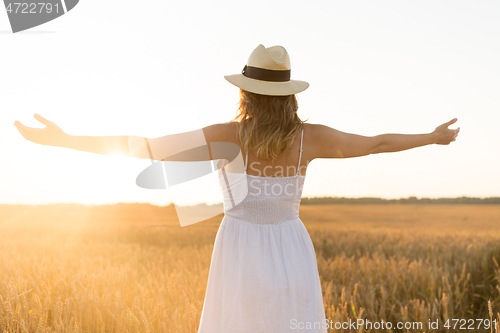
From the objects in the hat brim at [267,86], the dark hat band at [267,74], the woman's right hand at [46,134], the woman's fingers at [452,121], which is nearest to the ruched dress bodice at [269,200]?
the hat brim at [267,86]

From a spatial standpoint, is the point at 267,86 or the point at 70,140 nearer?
the point at 70,140


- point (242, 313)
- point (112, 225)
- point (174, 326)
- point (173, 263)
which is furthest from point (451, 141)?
point (112, 225)

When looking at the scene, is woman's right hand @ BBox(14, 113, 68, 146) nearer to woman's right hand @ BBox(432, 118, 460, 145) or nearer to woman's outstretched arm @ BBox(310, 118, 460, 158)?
woman's outstretched arm @ BBox(310, 118, 460, 158)

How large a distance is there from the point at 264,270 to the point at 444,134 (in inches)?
65.6

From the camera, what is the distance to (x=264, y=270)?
7.36 ft

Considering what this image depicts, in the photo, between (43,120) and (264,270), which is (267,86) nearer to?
(264,270)

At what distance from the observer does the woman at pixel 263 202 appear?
6.99 feet

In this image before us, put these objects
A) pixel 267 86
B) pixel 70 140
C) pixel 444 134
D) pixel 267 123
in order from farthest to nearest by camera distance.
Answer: pixel 444 134
pixel 267 86
pixel 267 123
pixel 70 140

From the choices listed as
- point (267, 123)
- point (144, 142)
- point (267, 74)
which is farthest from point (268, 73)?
point (144, 142)

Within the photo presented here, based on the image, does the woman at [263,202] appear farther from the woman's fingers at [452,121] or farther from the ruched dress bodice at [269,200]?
the woman's fingers at [452,121]

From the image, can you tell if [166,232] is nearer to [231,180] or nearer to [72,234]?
[72,234]

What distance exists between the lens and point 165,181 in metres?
2.67

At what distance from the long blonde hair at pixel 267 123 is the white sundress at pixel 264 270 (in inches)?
5.7

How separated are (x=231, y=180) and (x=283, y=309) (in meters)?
0.82
